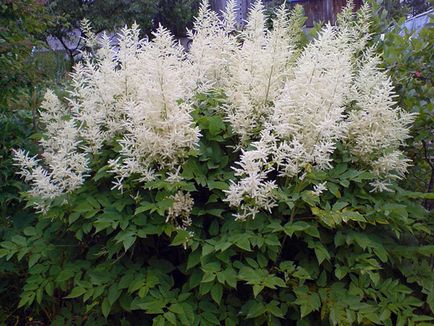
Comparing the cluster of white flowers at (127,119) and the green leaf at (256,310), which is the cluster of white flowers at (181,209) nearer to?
the cluster of white flowers at (127,119)

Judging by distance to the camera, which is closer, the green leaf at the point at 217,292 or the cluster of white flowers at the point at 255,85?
the green leaf at the point at 217,292

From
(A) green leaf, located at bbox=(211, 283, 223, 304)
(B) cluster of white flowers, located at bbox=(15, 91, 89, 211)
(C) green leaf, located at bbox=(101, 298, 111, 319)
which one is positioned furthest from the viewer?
(B) cluster of white flowers, located at bbox=(15, 91, 89, 211)

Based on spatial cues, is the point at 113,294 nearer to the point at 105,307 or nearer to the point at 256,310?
the point at 105,307

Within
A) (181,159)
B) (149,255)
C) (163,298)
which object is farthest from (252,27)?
(163,298)

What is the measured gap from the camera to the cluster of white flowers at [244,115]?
2195 mm

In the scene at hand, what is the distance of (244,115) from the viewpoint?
2.36 meters

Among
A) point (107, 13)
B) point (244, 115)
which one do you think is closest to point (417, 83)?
point (244, 115)

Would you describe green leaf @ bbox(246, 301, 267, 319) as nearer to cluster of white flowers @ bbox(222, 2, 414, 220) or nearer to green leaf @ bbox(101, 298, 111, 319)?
cluster of white flowers @ bbox(222, 2, 414, 220)

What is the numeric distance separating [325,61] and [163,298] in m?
1.33

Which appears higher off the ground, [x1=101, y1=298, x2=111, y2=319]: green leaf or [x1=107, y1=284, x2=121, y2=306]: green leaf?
[x1=107, y1=284, x2=121, y2=306]: green leaf

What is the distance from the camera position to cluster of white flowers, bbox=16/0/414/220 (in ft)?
7.20

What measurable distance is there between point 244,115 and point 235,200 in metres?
0.46

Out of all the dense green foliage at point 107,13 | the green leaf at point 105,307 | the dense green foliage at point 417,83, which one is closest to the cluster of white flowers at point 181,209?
the green leaf at point 105,307

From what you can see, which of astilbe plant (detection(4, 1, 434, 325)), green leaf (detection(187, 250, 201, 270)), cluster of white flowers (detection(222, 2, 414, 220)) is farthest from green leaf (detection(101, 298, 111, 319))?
cluster of white flowers (detection(222, 2, 414, 220))
